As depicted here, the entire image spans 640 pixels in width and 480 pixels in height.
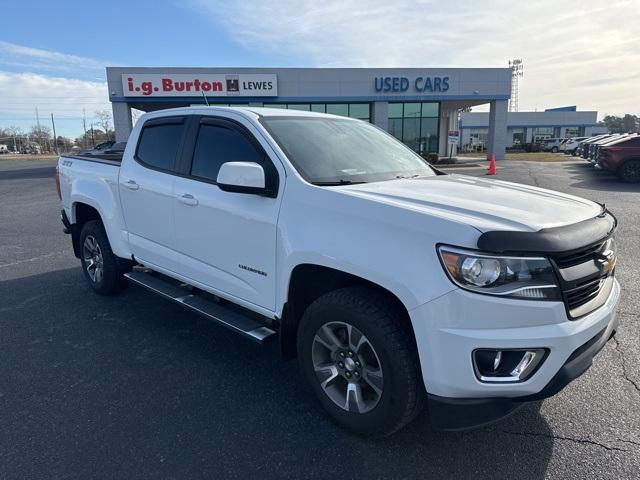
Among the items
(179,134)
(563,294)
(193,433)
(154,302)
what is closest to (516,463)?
(563,294)

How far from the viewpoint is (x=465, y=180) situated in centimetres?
363

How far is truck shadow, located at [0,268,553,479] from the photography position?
2.58m

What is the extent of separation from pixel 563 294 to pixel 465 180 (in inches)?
60.7

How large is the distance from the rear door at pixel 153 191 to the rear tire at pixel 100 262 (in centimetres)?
54

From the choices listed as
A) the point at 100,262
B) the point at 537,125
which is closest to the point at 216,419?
the point at 100,262

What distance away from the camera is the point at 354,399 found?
2783mm

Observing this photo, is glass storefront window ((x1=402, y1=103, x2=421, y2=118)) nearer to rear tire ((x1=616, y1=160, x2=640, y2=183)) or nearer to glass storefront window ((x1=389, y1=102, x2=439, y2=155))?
glass storefront window ((x1=389, y1=102, x2=439, y2=155))

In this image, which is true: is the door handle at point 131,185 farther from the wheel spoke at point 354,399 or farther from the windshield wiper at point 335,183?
the wheel spoke at point 354,399

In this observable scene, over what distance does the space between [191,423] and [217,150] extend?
6.58 ft

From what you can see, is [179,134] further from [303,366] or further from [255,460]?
[255,460]

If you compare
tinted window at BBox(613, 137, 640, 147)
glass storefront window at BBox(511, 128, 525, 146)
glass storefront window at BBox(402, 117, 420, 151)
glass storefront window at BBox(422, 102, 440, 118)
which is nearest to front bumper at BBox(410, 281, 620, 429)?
tinted window at BBox(613, 137, 640, 147)

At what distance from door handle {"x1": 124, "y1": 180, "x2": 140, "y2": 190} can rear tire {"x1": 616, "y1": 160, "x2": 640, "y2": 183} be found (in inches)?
670

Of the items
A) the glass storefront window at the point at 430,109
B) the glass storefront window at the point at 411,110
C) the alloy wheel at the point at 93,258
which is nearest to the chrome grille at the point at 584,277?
the alloy wheel at the point at 93,258

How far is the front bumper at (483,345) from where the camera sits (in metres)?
2.19
